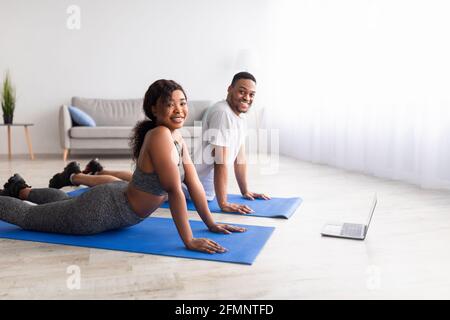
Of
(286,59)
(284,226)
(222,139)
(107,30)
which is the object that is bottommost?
(284,226)

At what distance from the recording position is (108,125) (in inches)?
218

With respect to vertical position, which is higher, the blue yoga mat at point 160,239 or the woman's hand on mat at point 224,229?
the woman's hand on mat at point 224,229

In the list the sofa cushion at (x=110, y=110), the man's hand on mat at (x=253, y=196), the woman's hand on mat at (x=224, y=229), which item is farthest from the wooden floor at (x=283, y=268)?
the sofa cushion at (x=110, y=110)

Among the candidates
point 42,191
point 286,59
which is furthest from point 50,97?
point 42,191

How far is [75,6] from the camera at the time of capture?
5.68 metres

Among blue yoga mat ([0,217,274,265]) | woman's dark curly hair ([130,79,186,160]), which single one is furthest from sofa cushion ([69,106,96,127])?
woman's dark curly hair ([130,79,186,160])

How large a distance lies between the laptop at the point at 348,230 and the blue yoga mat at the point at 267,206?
0.30 metres

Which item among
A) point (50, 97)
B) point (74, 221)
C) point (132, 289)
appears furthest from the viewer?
point (50, 97)

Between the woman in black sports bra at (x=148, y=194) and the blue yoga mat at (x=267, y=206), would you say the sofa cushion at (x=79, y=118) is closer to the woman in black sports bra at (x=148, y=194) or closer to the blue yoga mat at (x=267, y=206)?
the blue yoga mat at (x=267, y=206)

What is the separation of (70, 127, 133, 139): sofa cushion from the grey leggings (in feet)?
10.4

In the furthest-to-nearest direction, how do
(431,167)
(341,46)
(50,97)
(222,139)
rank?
1. (50,97)
2. (341,46)
3. (431,167)
4. (222,139)

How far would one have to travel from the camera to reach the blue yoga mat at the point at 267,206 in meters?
2.35
